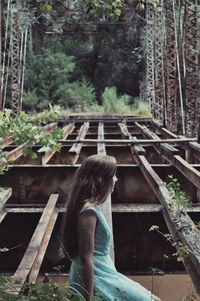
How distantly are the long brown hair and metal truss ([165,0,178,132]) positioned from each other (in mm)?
12570

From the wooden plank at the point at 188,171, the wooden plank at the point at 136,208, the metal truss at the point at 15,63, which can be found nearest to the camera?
the wooden plank at the point at 188,171

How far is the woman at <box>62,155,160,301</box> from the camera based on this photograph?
126 inches

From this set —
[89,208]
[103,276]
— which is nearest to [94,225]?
[89,208]

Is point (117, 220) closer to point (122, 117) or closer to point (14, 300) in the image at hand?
point (14, 300)

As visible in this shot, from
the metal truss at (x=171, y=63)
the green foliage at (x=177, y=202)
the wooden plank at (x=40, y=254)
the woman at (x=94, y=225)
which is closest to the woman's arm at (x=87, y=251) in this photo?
the woman at (x=94, y=225)

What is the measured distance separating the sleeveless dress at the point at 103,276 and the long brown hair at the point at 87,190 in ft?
0.21

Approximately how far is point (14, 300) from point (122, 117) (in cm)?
1895

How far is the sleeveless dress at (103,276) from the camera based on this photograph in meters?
3.22

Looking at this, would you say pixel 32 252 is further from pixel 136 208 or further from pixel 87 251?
pixel 136 208

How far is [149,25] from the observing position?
1125 inches

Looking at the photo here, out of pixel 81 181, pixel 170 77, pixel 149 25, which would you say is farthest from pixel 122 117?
pixel 81 181

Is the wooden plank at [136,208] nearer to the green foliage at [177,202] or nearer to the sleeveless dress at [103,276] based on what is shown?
the green foliage at [177,202]

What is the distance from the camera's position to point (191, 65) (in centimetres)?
1345

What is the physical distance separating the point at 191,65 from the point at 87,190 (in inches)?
421
